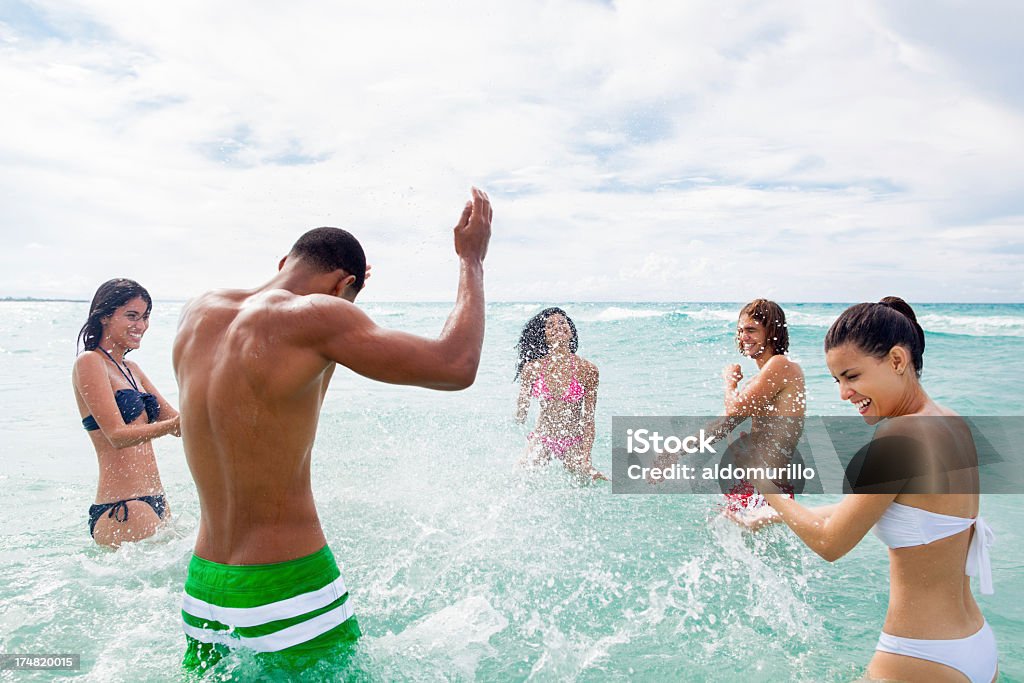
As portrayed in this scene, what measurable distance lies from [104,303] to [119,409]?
0.69 meters

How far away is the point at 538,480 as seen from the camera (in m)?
6.37

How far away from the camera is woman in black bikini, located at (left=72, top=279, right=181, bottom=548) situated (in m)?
4.25

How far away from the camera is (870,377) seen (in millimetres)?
2439

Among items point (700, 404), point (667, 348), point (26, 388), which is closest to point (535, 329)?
point (700, 404)

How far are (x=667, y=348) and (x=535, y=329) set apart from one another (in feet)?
53.8

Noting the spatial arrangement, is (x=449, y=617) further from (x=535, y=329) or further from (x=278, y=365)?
(x=535, y=329)

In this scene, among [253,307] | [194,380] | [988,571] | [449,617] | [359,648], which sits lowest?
[449,617]

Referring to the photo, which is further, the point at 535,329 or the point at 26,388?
the point at 26,388

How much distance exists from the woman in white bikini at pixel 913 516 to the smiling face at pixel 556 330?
3.96 metres

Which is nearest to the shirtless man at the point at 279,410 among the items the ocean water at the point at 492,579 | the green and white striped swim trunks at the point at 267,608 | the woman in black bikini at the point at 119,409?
the green and white striped swim trunks at the point at 267,608

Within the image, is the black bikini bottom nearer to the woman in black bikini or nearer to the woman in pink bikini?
the woman in black bikini

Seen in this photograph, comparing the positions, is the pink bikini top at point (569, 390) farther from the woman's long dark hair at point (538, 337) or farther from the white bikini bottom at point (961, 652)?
the white bikini bottom at point (961, 652)

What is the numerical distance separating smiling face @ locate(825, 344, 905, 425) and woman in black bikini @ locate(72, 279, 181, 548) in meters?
3.85

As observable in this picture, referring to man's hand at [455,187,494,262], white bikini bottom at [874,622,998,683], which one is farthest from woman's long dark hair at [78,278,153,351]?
white bikini bottom at [874,622,998,683]
